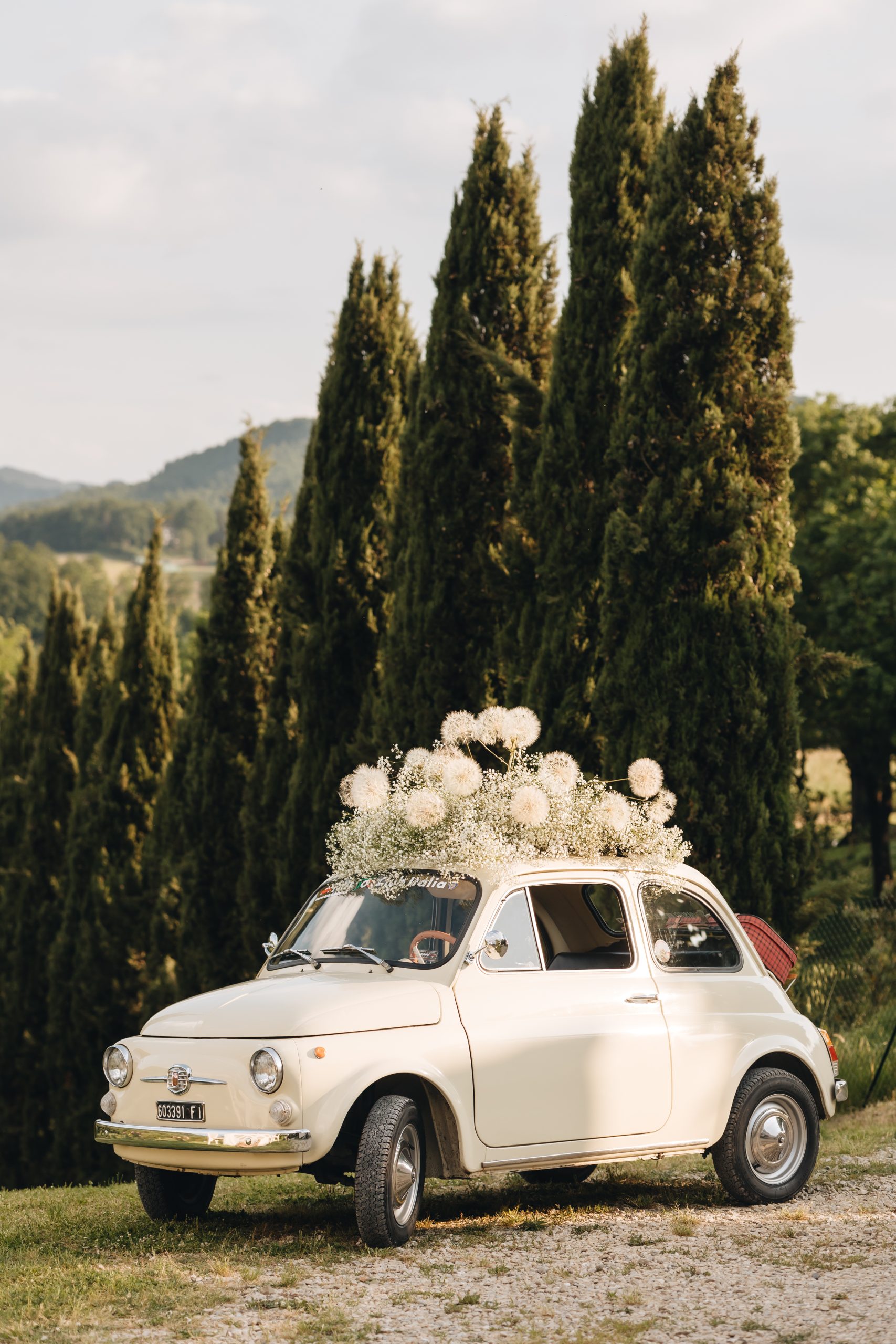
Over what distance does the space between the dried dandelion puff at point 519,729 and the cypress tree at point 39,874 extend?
1813cm

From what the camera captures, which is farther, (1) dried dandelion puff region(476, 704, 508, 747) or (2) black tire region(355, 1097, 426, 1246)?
(1) dried dandelion puff region(476, 704, 508, 747)

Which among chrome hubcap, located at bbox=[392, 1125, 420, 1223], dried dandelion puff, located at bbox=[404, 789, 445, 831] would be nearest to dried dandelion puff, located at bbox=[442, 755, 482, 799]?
dried dandelion puff, located at bbox=[404, 789, 445, 831]

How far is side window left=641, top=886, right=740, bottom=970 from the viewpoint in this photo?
749 cm

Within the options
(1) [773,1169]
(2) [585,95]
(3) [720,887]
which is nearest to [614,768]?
(3) [720,887]

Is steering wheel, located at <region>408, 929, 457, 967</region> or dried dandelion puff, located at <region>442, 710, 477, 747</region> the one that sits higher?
dried dandelion puff, located at <region>442, 710, 477, 747</region>

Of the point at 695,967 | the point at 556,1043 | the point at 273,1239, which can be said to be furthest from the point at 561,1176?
the point at 273,1239

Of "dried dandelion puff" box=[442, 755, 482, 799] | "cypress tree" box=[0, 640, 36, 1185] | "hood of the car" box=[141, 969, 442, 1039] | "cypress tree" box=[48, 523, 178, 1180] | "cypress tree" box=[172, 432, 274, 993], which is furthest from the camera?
"cypress tree" box=[0, 640, 36, 1185]

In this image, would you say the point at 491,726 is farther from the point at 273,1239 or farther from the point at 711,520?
the point at 711,520

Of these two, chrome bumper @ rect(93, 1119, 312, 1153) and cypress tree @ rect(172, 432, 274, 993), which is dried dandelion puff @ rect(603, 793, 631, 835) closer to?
chrome bumper @ rect(93, 1119, 312, 1153)

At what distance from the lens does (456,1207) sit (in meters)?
7.58

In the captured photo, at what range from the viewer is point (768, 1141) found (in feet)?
24.5

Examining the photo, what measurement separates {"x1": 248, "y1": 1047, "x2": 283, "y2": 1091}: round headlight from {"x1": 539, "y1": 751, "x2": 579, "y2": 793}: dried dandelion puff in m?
2.24

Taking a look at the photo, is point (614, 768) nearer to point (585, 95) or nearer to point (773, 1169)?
point (773, 1169)

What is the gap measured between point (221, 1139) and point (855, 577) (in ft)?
83.2
